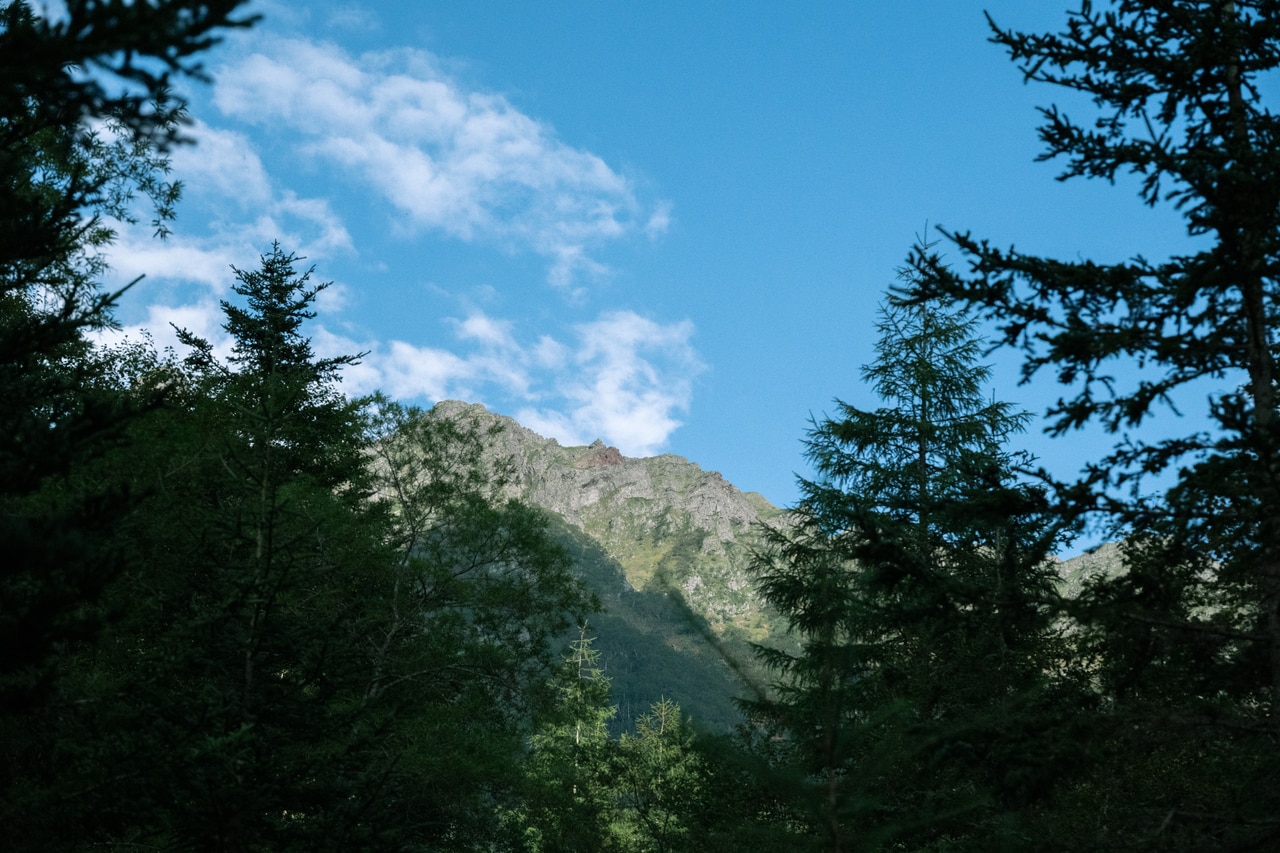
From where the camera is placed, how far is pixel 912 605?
24.2 feet

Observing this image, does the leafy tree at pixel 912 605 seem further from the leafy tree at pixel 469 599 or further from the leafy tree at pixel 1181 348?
the leafy tree at pixel 469 599

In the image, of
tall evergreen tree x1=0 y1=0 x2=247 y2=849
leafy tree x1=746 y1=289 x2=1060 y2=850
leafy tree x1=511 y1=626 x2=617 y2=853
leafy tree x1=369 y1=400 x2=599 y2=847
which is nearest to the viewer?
tall evergreen tree x1=0 y1=0 x2=247 y2=849

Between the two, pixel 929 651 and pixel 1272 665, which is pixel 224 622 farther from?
pixel 929 651

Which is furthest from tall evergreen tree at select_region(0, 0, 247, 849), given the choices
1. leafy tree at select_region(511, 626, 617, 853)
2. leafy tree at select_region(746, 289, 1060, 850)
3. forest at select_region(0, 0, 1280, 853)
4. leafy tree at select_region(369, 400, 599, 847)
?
leafy tree at select_region(511, 626, 617, 853)

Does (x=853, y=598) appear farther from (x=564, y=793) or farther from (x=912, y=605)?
(x=564, y=793)

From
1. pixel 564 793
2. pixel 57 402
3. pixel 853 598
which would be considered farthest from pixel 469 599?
pixel 853 598

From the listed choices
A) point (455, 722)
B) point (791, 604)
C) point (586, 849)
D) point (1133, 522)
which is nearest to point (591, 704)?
point (586, 849)

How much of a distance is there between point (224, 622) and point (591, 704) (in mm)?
31430

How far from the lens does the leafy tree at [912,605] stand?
5.36 metres

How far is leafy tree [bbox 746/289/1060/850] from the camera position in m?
5.36

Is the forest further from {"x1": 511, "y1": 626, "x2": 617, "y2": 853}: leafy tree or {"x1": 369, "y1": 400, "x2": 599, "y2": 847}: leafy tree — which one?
{"x1": 511, "y1": 626, "x2": 617, "y2": 853}: leafy tree

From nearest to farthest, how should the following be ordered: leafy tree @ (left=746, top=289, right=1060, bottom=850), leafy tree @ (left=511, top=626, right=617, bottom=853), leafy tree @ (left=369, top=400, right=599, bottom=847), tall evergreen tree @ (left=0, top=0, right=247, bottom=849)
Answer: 1. tall evergreen tree @ (left=0, top=0, right=247, bottom=849)
2. leafy tree @ (left=746, top=289, right=1060, bottom=850)
3. leafy tree @ (left=369, top=400, right=599, bottom=847)
4. leafy tree @ (left=511, top=626, right=617, bottom=853)

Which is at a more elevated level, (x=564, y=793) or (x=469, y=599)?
(x=469, y=599)

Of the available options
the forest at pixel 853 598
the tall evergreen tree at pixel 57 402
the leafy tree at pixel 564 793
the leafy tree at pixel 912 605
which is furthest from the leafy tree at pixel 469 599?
the tall evergreen tree at pixel 57 402
